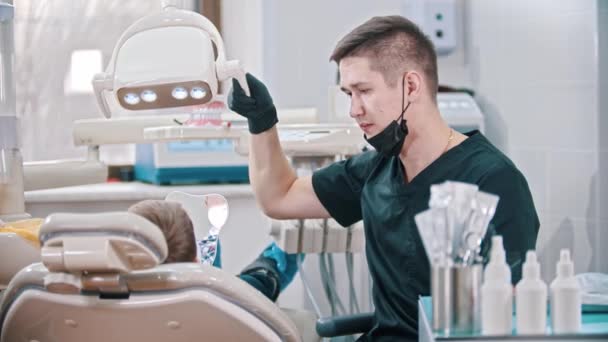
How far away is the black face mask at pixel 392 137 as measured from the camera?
2.00 meters

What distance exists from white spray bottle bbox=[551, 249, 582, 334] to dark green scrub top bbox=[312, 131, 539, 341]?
60cm

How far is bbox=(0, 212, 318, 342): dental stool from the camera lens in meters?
1.34

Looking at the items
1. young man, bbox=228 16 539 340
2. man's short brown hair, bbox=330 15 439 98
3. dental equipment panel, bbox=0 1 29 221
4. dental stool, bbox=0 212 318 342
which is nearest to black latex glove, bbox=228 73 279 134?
young man, bbox=228 16 539 340

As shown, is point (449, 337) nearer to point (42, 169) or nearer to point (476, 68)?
point (42, 169)

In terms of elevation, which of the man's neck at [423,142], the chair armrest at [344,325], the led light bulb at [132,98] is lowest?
the chair armrest at [344,325]

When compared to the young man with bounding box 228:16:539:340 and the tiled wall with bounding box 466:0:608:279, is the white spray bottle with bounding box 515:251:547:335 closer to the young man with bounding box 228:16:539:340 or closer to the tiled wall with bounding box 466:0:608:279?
the young man with bounding box 228:16:539:340

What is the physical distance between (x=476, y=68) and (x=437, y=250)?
103 inches

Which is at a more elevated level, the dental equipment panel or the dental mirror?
the dental equipment panel

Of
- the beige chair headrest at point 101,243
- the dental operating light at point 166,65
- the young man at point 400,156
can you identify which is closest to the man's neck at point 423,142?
the young man at point 400,156

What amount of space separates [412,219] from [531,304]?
825 millimetres

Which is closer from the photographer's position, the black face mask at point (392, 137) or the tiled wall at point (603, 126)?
the black face mask at point (392, 137)

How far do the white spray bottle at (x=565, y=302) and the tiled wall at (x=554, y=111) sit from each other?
1649mm

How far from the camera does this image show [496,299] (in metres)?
1.15

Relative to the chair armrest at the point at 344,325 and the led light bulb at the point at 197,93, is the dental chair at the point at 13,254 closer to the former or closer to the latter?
the led light bulb at the point at 197,93
